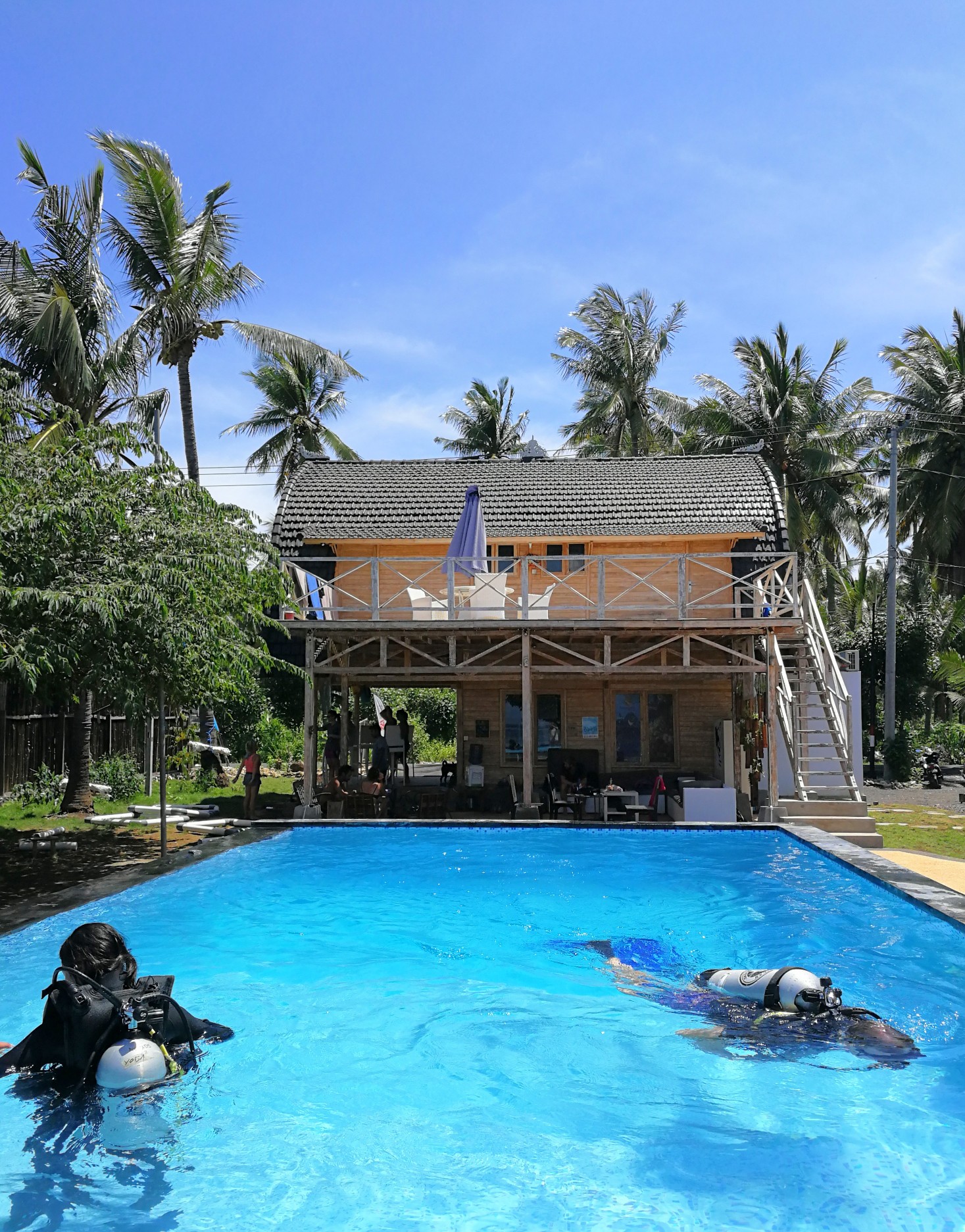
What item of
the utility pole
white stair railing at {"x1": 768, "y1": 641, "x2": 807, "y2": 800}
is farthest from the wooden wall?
the utility pole

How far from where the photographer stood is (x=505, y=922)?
1024 cm

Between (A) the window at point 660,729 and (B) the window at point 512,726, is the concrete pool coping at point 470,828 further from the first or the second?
(A) the window at point 660,729

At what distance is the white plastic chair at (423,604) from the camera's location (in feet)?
57.1

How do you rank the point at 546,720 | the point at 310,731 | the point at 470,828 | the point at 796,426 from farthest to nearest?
the point at 796,426
the point at 546,720
the point at 310,731
the point at 470,828

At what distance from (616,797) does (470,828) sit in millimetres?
3281

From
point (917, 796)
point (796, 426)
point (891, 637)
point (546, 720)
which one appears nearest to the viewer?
point (546, 720)

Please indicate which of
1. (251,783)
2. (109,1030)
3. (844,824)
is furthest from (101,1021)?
(251,783)

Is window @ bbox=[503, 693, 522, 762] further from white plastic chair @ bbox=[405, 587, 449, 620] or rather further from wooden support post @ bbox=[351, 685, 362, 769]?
wooden support post @ bbox=[351, 685, 362, 769]

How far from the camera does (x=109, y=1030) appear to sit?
4703mm

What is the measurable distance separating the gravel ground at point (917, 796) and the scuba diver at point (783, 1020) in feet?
44.2

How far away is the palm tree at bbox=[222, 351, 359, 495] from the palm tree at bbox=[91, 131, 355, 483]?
1123cm

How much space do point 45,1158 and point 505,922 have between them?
238 inches

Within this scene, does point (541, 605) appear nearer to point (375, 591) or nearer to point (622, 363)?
point (375, 591)

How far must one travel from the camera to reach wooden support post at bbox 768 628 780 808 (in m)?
15.4
